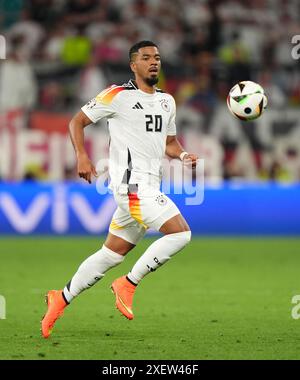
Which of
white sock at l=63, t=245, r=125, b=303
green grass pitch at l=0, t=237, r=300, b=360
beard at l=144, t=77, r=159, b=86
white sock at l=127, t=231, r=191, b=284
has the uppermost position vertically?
beard at l=144, t=77, r=159, b=86

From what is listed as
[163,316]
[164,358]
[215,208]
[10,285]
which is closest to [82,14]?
[215,208]

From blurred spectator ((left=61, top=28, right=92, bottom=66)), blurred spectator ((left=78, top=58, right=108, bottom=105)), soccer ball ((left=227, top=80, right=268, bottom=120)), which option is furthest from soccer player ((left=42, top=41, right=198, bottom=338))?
blurred spectator ((left=61, top=28, right=92, bottom=66))

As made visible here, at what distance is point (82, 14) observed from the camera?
20.3m

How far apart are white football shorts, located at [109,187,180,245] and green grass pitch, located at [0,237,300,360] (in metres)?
0.81

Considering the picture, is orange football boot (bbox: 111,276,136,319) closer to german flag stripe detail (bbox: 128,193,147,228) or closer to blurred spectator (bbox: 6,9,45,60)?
german flag stripe detail (bbox: 128,193,147,228)

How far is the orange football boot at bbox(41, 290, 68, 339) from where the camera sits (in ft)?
27.3

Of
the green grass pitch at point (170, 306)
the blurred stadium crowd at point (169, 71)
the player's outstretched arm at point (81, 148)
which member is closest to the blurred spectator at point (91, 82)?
the blurred stadium crowd at point (169, 71)

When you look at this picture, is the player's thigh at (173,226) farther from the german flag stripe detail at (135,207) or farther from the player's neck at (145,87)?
the player's neck at (145,87)

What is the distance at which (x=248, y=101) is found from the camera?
29.1 ft

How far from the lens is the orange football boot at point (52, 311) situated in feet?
27.3

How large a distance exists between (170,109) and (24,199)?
8.59 metres

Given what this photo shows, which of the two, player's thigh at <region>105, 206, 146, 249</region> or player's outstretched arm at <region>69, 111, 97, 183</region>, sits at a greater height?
player's outstretched arm at <region>69, 111, 97, 183</region>

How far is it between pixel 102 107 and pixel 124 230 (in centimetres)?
100

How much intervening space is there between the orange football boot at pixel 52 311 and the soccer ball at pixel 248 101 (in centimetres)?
210
